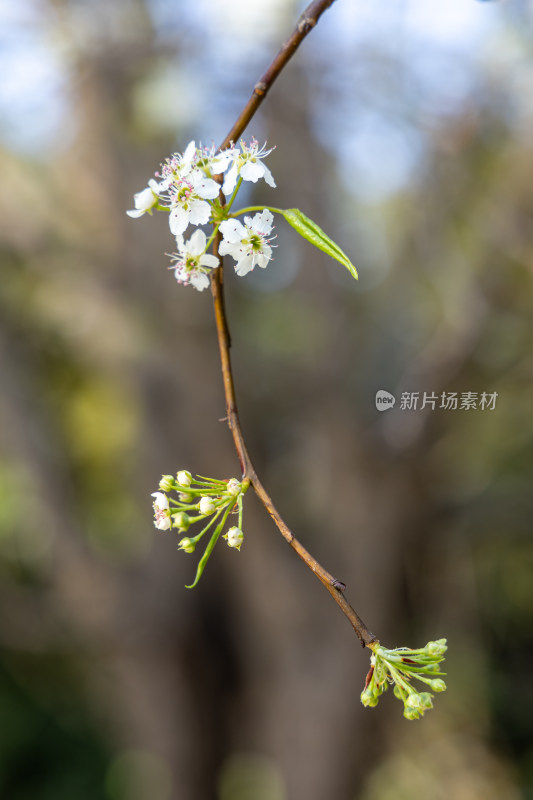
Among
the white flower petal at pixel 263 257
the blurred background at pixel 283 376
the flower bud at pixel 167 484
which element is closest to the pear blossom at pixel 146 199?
the white flower petal at pixel 263 257

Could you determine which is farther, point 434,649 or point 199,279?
point 199,279

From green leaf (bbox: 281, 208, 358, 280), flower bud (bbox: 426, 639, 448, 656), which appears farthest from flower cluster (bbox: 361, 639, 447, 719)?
green leaf (bbox: 281, 208, 358, 280)

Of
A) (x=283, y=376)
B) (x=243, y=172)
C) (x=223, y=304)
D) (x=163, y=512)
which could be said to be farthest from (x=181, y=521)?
(x=283, y=376)

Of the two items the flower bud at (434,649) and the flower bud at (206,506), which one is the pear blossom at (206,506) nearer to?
the flower bud at (206,506)

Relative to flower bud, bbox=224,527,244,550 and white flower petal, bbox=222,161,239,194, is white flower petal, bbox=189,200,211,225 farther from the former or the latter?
flower bud, bbox=224,527,244,550

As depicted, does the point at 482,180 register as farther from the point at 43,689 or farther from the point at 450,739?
the point at 43,689

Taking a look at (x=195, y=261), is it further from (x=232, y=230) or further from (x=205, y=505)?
(x=205, y=505)

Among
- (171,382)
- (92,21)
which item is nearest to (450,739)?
(171,382)
